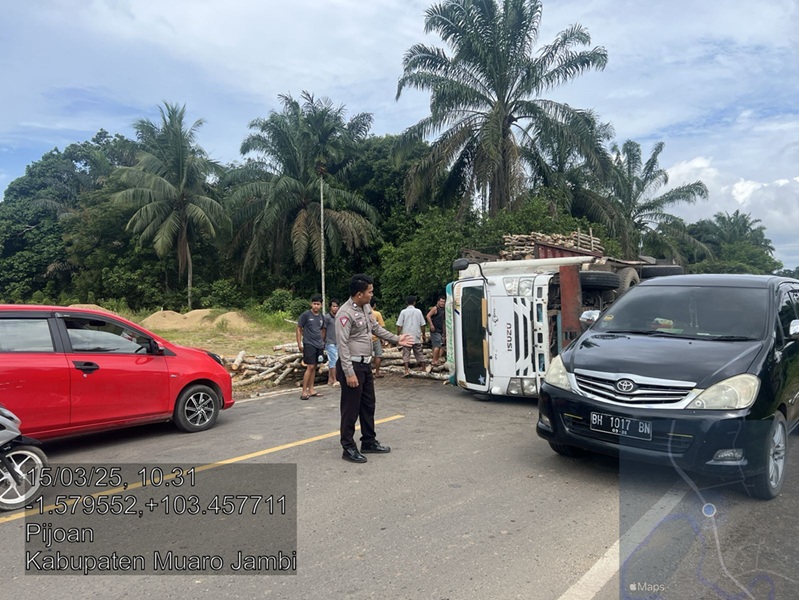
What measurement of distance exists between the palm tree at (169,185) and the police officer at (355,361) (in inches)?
1064

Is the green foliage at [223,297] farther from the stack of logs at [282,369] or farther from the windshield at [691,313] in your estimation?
the windshield at [691,313]

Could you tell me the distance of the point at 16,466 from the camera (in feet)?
14.6

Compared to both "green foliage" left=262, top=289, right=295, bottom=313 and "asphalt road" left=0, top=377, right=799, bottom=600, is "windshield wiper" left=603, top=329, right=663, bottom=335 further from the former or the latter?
"green foliage" left=262, top=289, right=295, bottom=313

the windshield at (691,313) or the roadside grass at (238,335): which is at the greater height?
the windshield at (691,313)

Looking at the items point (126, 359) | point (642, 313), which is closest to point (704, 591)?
point (642, 313)

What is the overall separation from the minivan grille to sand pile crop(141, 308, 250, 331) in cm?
2110

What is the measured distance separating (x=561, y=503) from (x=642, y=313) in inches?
84.9

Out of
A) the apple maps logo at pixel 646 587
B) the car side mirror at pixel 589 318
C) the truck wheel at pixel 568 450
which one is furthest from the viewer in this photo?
the car side mirror at pixel 589 318

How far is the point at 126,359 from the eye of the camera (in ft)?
20.5

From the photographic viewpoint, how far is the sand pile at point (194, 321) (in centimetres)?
2446

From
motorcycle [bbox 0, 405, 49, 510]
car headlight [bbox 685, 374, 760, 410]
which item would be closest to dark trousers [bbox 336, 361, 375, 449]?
motorcycle [bbox 0, 405, 49, 510]

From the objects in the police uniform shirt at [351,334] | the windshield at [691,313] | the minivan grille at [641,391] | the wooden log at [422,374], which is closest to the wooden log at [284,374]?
the wooden log at [422,374]

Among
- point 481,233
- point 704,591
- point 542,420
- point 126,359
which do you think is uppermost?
point 481,233

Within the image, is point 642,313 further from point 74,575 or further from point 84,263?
point 84,263
